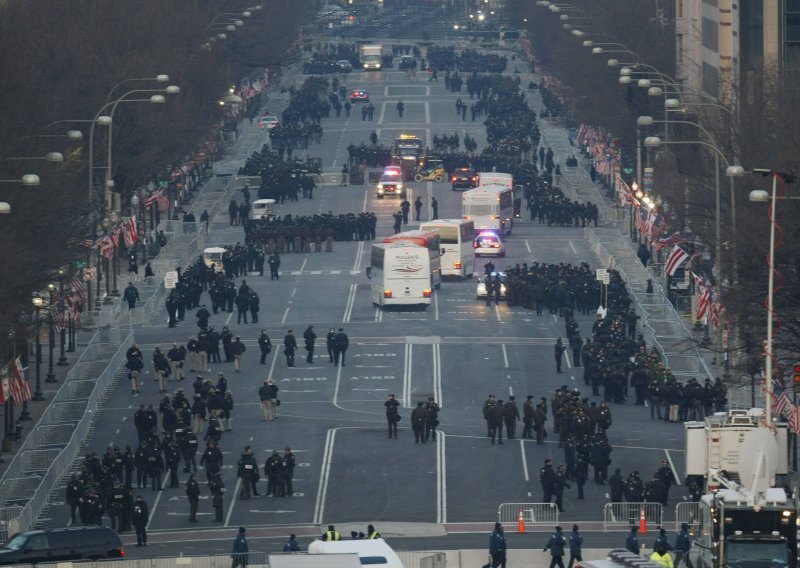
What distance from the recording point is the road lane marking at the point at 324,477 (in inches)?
2587

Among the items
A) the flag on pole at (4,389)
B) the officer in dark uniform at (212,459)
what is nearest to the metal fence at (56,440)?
the flag on pole at (4,389)

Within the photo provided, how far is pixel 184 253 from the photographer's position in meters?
108

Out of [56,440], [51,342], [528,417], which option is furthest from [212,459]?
[51,342]

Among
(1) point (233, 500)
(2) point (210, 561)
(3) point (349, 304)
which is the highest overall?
(2) point (210, 561)

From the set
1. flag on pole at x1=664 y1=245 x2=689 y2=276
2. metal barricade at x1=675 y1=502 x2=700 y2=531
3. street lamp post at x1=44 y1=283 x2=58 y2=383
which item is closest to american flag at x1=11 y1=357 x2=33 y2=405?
street lamp post at x1=44 y1=283 x2=58 y2=383

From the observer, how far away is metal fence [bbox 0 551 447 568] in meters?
55.1

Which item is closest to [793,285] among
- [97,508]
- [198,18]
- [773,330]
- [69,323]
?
[773,330]

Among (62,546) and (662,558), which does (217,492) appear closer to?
(62,546)

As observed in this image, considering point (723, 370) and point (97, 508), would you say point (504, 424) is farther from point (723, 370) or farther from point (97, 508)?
point (97, 508)

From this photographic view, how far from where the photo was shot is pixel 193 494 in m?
64.6

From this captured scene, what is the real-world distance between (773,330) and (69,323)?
2803 centimetres

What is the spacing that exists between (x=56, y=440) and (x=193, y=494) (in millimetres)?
9294

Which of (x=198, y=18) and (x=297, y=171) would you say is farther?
(x=198, y=18)

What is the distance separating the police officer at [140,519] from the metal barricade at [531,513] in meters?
8.90
